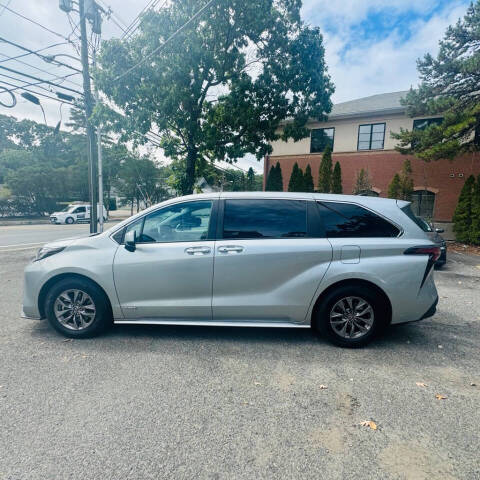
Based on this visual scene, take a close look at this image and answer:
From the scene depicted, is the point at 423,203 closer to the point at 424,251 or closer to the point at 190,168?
the point at 190,168

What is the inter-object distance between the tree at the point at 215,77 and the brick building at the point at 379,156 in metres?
6.50

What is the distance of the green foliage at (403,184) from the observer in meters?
15.8

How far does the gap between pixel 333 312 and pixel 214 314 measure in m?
1.39

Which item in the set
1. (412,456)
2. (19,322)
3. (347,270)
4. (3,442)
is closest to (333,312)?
(347,270)

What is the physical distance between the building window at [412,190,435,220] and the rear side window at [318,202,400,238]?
16.1 metres

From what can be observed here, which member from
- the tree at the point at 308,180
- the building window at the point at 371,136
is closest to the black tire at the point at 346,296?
the tree at the point at 308,180

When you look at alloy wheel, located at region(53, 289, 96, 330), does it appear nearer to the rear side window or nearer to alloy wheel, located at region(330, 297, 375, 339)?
alloy wheel, located at region(330, 297, 375, 339)

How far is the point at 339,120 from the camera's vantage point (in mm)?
18453

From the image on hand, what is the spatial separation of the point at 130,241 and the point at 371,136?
61.0 feet

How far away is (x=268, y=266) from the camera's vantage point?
10.8 ft

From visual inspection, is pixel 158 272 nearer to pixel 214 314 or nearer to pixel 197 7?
pixel 214 314

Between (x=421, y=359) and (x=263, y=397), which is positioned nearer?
(x=263, y=397)

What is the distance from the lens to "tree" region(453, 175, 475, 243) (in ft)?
44.9

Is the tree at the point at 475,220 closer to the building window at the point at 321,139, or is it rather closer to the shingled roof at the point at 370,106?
the shingled roof at the point at 370,106
